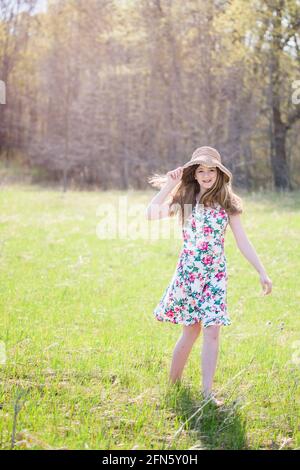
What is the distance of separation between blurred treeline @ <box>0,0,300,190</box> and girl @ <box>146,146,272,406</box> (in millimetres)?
16851

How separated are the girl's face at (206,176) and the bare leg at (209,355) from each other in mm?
952

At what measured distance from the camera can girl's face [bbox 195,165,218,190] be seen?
4.02m

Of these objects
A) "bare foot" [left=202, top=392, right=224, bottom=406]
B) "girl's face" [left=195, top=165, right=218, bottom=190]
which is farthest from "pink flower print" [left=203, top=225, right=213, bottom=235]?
"bare foot" [left=202, top=392, right=224, bottom=406]

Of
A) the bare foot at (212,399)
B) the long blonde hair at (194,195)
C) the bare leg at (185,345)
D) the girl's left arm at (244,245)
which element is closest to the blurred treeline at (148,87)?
the long blonde hair at (194,195)

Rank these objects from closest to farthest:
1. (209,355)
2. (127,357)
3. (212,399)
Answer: (212,399)
(209,355)
(127,357)

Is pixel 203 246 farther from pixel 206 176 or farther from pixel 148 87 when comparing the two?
pixel 148 87

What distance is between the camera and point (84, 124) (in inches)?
1032

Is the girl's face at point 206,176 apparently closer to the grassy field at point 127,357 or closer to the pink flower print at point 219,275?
the pink flower print at point 219,275

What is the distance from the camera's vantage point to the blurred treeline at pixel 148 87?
69.9 ft

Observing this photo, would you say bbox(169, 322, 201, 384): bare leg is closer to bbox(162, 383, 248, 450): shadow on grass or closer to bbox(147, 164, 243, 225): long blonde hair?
bbox(162, 383, 248, 450): shadow on grass

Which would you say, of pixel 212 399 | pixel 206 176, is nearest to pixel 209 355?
pixel 212 399

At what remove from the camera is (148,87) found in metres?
25.3

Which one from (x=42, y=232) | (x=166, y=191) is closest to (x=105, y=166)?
(x=42, y=232)

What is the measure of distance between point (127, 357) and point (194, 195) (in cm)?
139
